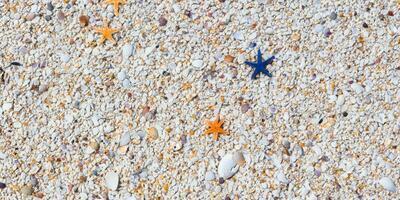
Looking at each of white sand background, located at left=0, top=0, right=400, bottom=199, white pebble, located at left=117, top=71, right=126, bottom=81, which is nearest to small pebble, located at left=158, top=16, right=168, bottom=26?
white sand background, located at left=0, top=0, right=400, bottom=199

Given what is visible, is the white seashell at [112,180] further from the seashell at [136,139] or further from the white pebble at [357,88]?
the white pebble at [357,88]

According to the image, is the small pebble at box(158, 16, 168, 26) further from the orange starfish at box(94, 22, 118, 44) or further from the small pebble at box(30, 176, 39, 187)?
the small pebble at box(30, 176, 39, 187)

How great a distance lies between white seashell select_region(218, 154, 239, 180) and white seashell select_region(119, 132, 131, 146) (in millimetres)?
437

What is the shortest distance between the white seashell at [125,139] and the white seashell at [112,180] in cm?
15

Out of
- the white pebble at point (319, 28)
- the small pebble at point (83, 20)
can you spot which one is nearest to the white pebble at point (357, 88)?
the white pebble at point (319, 28)

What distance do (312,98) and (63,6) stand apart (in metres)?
1.30

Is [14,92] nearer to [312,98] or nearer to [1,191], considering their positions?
[1,191]

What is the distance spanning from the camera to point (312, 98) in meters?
3.30

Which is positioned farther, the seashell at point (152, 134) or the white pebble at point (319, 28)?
the white pebble at point (319, 28)

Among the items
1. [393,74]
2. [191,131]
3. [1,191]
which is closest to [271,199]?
[191,131]

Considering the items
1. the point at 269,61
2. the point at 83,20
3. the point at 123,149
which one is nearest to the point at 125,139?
the point at 123,149

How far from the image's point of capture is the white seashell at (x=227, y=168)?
319cm

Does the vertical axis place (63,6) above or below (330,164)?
above

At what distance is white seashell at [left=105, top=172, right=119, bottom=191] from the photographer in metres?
3.20
